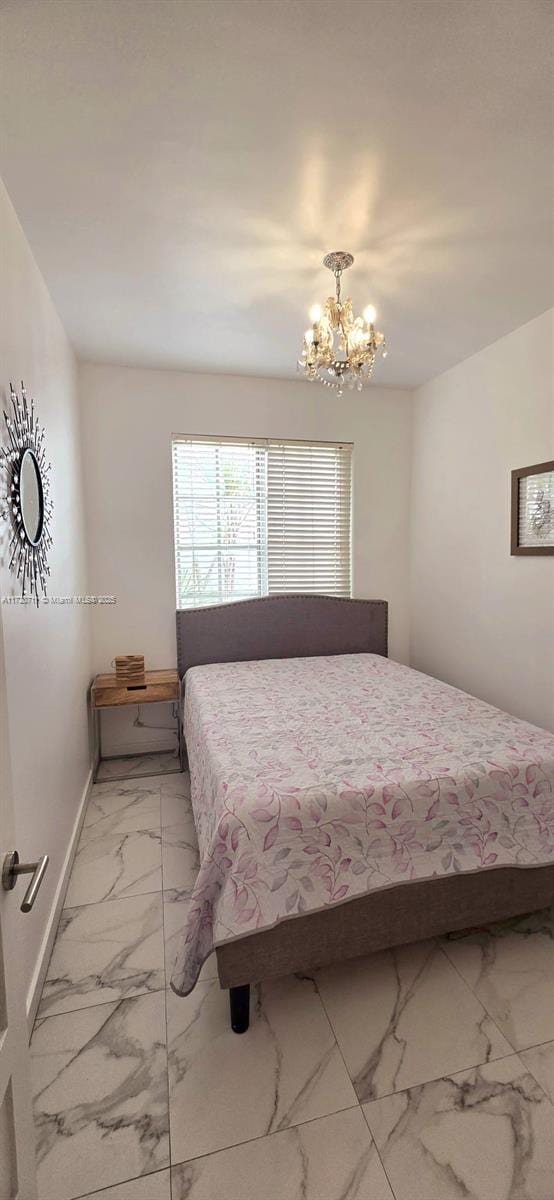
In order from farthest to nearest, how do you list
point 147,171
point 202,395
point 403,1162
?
1. point 202,395
2. point 147,171
3. point 403,1162

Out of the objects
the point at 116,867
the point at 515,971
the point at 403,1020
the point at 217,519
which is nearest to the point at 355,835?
the point at 403,1020

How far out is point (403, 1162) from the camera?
1144 mm

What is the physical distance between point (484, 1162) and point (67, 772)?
6.39ft

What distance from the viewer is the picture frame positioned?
2.55m

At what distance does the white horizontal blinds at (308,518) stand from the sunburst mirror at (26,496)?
1872 mm

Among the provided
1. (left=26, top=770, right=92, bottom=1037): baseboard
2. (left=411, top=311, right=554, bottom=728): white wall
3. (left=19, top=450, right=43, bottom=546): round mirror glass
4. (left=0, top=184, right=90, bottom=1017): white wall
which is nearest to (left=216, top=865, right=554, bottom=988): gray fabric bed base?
(left=26, top=770, right=92, bottom=1037): baseboard

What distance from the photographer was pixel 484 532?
10.0ft

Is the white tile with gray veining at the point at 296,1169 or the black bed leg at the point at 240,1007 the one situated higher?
the black bed leg at the point at 240,1007

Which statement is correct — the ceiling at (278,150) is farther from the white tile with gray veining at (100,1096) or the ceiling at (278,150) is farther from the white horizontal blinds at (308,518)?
the white tile with gray veining at (100,1096)

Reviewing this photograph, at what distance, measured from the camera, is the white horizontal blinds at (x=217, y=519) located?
350 cm

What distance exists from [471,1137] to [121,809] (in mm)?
2083

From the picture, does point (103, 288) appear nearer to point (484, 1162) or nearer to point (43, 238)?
point (43, 238)

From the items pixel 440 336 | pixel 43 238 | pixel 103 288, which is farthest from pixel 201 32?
pixel 440 336

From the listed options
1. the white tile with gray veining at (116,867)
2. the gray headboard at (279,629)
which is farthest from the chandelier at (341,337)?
the white tile with gray veining at (116,867)
